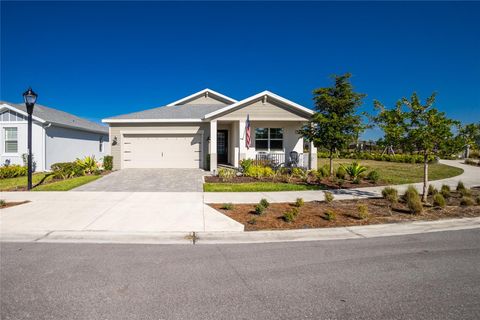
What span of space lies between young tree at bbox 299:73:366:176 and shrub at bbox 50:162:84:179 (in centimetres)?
1265

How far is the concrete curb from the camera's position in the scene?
4.80m

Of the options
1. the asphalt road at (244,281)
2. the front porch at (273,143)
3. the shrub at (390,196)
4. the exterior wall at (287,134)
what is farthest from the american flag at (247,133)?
Answer: the asphalt road at (244,281)

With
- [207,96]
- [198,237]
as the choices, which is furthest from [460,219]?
[207,96]

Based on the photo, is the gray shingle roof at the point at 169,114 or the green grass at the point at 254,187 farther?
the gray shingle roof at the point at 169,114

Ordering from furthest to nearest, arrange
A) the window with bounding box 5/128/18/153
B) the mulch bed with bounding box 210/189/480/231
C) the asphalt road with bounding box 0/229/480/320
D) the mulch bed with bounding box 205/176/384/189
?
the window with bounding box 5/128/18/153
the mulch bed with bounding box 205/176/384/189
the mulch bed with bounding box 210/189/480/231
the asphalt road with bounding box 0/229/480/320

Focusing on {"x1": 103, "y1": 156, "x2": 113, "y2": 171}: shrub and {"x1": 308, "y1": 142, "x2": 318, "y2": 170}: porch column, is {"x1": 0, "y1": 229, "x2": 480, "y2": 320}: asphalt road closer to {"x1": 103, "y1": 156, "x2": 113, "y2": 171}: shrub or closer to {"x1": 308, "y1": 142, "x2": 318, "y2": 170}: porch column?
{"x1": 308, "y1": 142, "x2": 318, "y2": 170}: porch column

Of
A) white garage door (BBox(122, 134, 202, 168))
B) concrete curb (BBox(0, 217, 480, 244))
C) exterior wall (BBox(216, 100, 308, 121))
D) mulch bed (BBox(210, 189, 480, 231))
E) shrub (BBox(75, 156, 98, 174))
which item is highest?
exterior wall (BBox(216, 100, 308, 121))

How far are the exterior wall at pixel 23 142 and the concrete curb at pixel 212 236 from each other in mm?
12786

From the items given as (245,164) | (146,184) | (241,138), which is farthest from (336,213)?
(241,138)

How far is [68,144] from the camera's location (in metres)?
17.6

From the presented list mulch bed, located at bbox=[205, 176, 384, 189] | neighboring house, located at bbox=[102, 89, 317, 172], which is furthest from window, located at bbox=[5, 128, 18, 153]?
mulch bed, located at bbox=[205, 176, 384, 189]

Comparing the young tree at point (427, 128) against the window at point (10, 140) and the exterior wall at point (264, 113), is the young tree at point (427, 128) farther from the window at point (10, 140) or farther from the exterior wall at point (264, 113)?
the window at point (10, 140)

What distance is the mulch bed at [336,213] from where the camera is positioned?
574 cm

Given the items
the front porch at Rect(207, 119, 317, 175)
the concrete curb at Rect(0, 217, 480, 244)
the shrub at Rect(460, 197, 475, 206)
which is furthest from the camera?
A: the front porch at Rect(207, 119, 317, 175)
